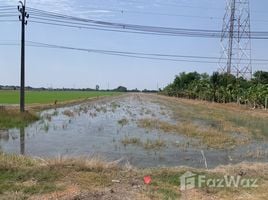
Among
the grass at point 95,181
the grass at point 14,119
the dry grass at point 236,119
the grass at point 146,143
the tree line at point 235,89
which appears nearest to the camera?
the grass at point 95,181

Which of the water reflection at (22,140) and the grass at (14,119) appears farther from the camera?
the grass at (14,119)

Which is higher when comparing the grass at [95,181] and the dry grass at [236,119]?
the grass at [95,181]

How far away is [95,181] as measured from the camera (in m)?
8.28

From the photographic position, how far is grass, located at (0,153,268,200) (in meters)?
7.46

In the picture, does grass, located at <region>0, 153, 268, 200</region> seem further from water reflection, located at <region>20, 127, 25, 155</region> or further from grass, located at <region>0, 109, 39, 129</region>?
grass, located at <region>0, 109, 39, 129</region>

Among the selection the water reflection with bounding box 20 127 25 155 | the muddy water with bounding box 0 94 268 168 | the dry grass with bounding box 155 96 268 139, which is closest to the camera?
the muddy water with bounding box 0 94 268 168

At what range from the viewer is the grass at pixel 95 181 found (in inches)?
294

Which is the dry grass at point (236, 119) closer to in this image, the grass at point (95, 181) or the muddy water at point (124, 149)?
the muddy water at point (124, 149)

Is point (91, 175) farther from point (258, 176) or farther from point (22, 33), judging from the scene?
point (22, 33)

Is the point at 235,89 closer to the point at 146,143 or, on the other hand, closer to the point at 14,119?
the point at 14,119

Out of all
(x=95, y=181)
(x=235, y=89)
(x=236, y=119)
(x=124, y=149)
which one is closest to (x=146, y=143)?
(x=124, y=149)

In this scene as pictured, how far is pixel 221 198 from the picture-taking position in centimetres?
746

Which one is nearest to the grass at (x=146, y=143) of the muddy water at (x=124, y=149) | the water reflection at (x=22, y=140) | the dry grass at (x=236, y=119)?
the muddy water at (x=124, y=149)

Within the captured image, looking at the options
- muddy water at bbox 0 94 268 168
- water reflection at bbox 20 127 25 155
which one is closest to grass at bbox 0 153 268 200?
muddy water at bbox 0 94 268 168
